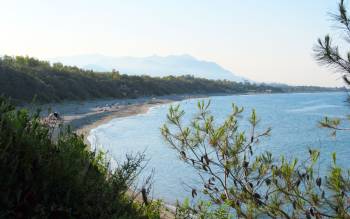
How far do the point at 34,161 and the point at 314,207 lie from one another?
2.53 meters

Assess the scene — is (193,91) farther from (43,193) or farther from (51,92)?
(43,193)

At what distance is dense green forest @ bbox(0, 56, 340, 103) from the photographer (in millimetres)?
37750

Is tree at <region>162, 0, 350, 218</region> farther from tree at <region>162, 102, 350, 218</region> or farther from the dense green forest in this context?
the dense green forest

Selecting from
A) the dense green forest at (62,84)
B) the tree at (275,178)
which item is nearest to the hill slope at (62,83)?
the dense green forest at (62,84)

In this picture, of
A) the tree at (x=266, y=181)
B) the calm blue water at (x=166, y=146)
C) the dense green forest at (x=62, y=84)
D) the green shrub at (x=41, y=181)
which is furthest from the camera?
the dense green forest at (x=62, y=84)

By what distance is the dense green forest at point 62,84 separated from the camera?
37750 mm

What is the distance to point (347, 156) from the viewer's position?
26109mm

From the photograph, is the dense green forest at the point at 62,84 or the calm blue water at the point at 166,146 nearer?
the calm blue water at the point at 166,146

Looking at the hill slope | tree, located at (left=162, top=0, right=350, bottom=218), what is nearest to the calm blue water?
the hill slope

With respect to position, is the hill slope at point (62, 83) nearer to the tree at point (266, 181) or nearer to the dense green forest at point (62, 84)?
the dense green forest at point (62, 84)

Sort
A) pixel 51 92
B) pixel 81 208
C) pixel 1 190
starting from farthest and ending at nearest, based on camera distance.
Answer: pixel 51 92 < pixel 81 208 < pixel 1 190

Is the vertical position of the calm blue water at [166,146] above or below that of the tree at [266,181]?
below

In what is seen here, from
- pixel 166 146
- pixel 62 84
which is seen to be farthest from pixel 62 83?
pixel 166 146

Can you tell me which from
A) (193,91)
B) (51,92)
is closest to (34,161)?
(51,92)
